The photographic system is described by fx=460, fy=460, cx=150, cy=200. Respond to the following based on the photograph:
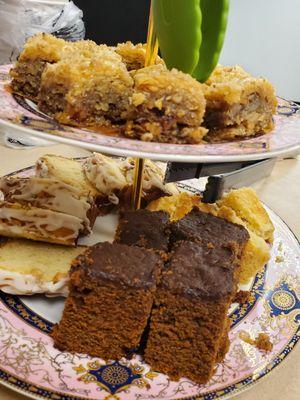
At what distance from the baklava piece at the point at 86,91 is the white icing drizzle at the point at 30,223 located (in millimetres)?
331

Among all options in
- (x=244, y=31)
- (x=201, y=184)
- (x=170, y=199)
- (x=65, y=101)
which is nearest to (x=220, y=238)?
(x=170, y=199)

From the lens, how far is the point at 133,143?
76 cm

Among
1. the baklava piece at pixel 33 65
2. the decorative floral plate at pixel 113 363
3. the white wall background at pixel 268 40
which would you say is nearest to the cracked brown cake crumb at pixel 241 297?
the decorative floral plate at pixel 113 363

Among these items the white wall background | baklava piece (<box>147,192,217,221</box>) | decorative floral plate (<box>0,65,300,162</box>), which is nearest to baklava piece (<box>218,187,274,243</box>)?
baklava piece (<box>147,192,217,221</box>)

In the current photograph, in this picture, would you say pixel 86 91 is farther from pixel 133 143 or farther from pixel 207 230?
pixel 207 230

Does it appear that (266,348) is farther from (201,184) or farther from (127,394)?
(201,184)

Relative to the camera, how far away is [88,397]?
2.76 ft

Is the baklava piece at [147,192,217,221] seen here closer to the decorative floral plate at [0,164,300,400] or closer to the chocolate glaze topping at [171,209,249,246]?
the chocolate glaze topping at [171,209,249,246]

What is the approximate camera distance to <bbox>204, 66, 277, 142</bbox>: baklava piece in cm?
89

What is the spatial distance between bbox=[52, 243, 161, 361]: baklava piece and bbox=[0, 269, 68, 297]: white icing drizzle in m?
0.10

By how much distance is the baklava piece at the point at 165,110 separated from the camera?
0.81m

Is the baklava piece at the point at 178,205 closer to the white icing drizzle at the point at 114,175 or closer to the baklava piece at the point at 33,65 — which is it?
the white icing drizzle at the point at 114,175

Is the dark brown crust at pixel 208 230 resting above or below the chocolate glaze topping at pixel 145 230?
above

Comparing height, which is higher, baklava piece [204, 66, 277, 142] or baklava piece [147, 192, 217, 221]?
baklava piece [204, 66, 277, 142]
